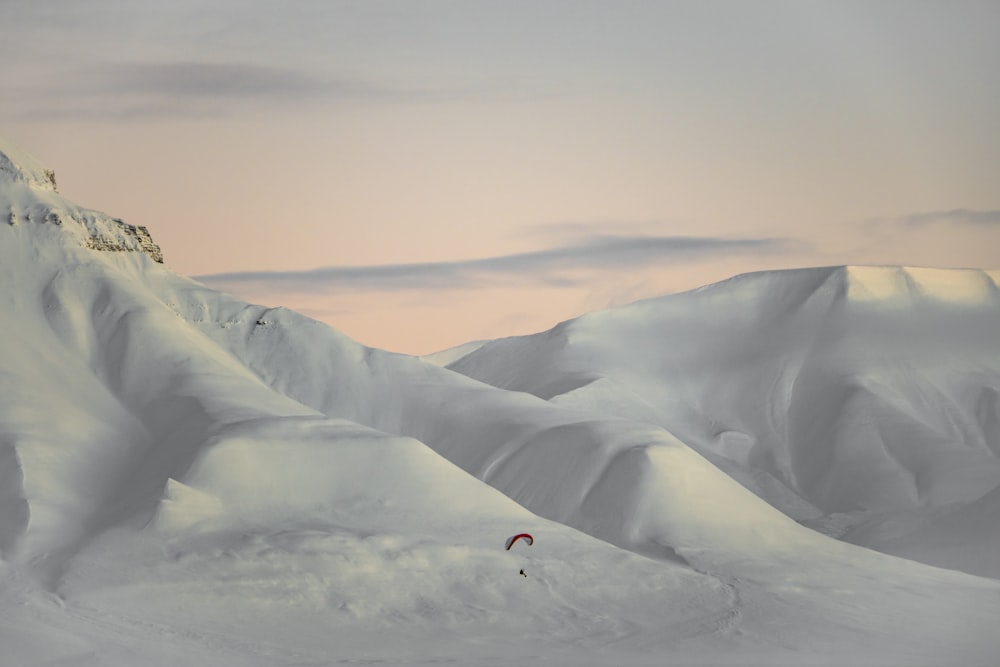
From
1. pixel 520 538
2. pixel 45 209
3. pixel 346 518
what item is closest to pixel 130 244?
pixel 45 209

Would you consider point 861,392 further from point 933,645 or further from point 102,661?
point 102,661

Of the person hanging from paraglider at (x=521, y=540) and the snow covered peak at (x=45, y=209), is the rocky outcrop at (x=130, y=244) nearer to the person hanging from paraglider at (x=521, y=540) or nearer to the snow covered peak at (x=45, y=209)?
the snow covered peak at (x=45, y=209)

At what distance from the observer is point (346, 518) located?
376 feet

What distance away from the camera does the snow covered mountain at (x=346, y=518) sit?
9762 centimetres

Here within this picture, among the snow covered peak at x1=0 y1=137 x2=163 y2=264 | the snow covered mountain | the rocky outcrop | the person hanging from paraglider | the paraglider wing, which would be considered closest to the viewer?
the snow covered mountain

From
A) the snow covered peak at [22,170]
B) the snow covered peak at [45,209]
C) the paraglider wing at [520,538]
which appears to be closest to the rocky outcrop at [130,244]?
the snow covered peak at [45,209]

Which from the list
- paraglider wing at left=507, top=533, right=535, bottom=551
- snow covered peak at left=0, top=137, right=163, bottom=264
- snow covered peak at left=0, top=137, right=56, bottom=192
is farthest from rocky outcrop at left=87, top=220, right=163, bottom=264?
paraglider wing at left=507, top=533, right=535, bottom=551

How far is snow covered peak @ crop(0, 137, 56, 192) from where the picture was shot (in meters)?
154

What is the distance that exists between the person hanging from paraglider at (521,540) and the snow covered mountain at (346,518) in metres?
0.67

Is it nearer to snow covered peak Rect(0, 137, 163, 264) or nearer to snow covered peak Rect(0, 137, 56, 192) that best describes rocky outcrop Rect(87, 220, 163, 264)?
snow covered peak Rect(0, 137, 163, 264)

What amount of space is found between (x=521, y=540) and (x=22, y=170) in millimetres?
65653

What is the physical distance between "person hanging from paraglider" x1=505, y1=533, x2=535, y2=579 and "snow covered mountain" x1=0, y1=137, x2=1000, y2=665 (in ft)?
2.19

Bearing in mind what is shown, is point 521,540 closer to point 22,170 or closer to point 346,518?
point 346,518

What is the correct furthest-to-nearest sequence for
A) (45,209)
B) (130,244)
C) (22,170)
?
(130,244), (22,170), (45,209)
